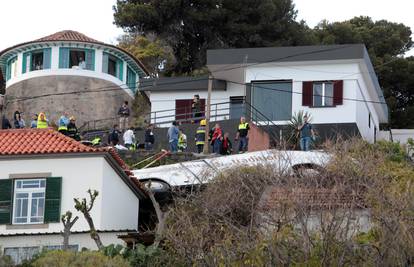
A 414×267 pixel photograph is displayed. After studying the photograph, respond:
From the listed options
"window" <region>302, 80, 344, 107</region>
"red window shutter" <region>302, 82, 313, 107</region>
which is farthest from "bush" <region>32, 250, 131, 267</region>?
"window" <region>302, 80, 344, 107</region>

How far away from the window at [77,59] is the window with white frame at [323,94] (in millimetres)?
16697

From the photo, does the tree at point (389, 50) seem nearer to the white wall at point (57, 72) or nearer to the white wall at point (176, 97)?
the white wall at point (57, 72)

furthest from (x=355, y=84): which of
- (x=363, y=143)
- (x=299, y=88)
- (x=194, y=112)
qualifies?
(x=363, y=143)

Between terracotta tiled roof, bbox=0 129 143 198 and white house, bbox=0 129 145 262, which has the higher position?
terracotta tiled roof, bbox=0 129 143 198

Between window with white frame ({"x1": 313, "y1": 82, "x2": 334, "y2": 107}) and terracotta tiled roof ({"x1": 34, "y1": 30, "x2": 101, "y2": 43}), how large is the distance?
16.5 metres

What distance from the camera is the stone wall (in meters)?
58.2

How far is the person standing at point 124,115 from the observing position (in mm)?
48719

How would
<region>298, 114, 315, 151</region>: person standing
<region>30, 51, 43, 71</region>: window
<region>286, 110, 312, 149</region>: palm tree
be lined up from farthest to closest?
<region>30, 51, 43, 71</region>: window
<region>286, 110, 312, 149</region>: palm tree
<region>298, 114, 315, 151</region>: person standing

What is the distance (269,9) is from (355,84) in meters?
18.3

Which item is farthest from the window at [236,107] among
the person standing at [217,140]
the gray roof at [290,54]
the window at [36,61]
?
the window at [36,61]

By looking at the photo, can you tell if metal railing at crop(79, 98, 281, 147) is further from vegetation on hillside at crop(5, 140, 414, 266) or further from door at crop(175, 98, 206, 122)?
vegetation on hillside at crop(5, 140, 414, 266)

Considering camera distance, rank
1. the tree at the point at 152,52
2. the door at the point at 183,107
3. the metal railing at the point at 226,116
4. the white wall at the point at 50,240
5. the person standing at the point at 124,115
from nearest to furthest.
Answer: the white wall at the point at 50,240 < the metal railing at the point at 226,116 < the person standing at the point at 124,115 < the door at the point at 183,107 < the tree at the point at 152,52

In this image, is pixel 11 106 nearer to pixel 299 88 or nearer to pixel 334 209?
pixel 299 88

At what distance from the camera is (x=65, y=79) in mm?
58562
